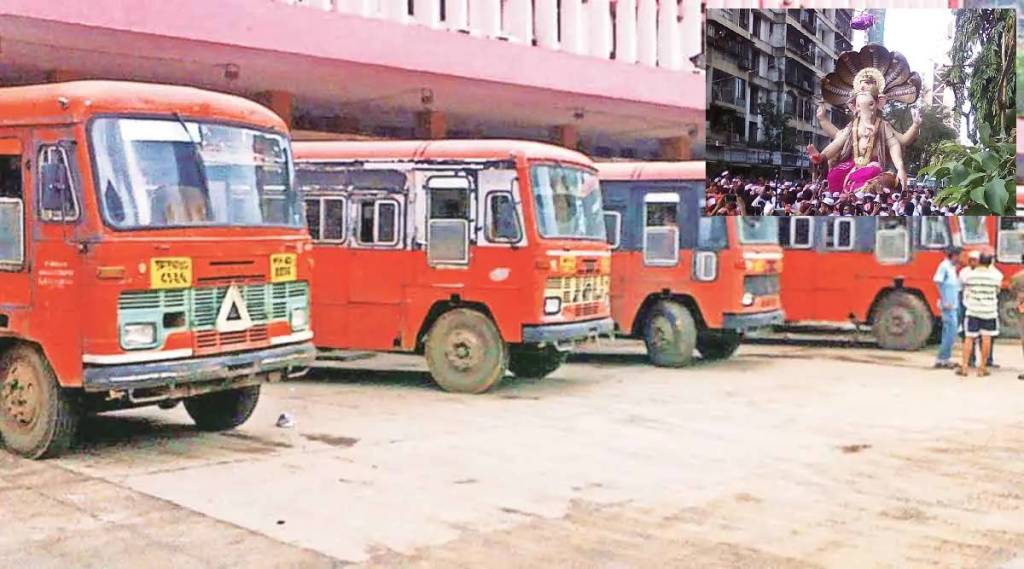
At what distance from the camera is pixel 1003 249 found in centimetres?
1105

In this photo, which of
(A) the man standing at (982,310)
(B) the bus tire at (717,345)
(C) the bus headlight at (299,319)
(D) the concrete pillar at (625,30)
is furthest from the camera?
(B) the bus tire at (717,345)

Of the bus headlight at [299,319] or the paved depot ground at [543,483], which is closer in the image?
the paved depot ground at [543,483]

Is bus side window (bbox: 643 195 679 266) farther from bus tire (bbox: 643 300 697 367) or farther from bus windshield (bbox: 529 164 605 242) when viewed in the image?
bus windshield (bbox: 529 164 605 242)

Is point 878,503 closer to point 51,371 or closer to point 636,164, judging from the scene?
point 51,371

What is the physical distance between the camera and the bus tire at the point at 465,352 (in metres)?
9.64

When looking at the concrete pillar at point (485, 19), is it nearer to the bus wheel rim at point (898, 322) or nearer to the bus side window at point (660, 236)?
the bus side window at point (660, 236)

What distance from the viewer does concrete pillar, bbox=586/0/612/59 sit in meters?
10.0

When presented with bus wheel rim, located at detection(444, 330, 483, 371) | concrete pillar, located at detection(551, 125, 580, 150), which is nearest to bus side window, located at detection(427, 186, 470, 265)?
bus wheel rim, located at detection(444, 330, 483, 371)

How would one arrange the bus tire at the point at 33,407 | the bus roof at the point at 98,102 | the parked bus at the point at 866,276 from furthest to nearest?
the parked bus at the point at 866,276
the bus tire at the point at 33,407
the bus roof at the point at 98,102

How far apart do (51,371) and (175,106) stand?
1.64 meters

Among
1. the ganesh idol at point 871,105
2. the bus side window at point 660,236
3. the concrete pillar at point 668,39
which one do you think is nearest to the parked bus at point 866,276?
the bus side window at point 660,236

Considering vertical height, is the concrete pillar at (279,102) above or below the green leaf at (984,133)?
above

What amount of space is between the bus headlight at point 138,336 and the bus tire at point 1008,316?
28.1 ft

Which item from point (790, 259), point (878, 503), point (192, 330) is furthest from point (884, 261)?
point (192, 330)
